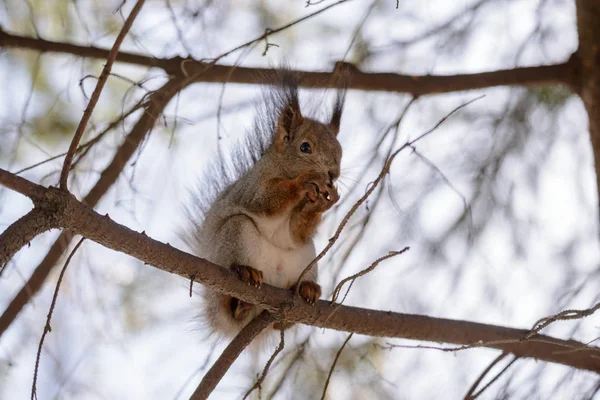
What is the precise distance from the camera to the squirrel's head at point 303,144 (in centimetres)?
246

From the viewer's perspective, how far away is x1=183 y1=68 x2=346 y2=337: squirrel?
7.76 ft

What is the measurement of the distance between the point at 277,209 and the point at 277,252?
123 mm

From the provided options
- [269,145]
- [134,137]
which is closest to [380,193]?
[269,145]

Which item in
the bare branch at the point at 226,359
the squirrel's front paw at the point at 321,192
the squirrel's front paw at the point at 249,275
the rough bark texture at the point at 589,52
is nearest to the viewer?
the bare branch at the point at 226,359

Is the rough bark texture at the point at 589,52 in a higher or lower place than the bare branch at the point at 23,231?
higher

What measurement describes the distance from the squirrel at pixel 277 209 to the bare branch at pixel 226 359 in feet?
0.48

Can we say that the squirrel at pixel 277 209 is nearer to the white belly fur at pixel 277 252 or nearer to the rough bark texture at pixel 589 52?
the white belly fur at pixel 277 252

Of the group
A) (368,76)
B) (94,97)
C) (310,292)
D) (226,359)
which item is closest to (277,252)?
(310,292)

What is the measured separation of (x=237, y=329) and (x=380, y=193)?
585 millimetres

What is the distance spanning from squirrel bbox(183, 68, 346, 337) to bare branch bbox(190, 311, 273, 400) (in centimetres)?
14

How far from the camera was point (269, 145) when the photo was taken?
2.68 m

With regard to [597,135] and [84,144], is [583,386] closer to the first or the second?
[597,135]

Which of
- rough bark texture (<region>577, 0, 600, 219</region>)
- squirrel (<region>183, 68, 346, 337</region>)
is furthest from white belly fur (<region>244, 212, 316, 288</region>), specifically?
rough bark texture (<region>577, 0, 600, 219</region>)

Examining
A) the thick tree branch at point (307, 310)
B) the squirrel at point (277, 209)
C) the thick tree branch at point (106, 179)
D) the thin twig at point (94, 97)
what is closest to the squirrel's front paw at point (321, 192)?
the squirrel at point (277, 209)
